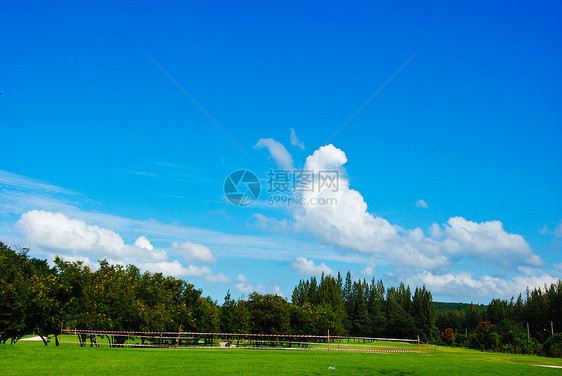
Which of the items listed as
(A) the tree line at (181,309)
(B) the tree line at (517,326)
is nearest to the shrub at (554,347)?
(B) the tree line at (517,326)

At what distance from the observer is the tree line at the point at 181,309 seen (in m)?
32.2

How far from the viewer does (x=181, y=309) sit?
48.1 meters

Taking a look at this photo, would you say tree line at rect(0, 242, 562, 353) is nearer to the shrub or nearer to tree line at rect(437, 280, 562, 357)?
tree line at rect(437, 280, 562, 357)

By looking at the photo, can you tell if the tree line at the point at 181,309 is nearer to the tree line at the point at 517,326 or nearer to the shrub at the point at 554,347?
the tree line at the point at 517,326

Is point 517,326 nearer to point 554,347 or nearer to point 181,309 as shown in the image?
point 554,347

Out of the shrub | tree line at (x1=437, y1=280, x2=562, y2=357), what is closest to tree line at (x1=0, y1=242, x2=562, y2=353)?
tree line at (x1=437, y1=280, x2=562, y2=357)

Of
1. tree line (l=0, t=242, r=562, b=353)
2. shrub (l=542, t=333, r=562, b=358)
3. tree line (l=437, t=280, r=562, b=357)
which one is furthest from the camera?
tree line (l=437, t=280, r=562, b=357)

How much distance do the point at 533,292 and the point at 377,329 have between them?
40.8m

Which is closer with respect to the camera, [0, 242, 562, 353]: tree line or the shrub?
[0, 242, 562, 353]: tree line

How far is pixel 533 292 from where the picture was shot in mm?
106312

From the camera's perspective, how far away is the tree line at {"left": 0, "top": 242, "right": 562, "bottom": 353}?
106 feet

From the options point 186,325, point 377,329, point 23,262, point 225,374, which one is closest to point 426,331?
point 377,329

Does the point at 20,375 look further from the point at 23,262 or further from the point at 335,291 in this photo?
the point at 335,291

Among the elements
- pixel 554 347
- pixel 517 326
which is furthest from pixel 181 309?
pixel 517 326
